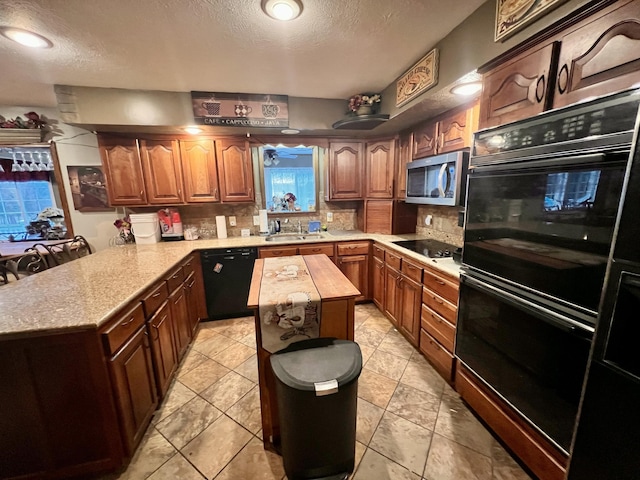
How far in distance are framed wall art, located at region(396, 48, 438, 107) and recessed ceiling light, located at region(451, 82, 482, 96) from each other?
166 millimetres

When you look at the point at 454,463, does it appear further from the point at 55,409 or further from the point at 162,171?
the point at 162,171

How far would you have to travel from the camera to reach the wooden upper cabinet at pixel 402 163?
9.89 ft

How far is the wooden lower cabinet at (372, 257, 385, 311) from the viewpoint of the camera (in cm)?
306

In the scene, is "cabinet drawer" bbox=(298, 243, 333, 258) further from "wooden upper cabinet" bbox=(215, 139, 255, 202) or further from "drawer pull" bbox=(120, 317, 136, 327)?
"drawer pull" bbox=(120, 317, 136, 327)

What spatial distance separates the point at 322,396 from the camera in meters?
1.15

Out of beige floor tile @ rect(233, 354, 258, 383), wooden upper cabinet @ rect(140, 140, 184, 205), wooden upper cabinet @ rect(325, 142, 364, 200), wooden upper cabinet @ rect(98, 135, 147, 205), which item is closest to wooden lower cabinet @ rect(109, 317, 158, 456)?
beige floor tile @ rect(233, 354, 258, 383)

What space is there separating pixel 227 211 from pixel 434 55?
2.88 meters

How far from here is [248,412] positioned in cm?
179

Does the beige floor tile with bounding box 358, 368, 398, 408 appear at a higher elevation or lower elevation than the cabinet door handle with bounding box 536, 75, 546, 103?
lower

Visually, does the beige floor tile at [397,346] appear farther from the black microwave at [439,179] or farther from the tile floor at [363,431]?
the black microwave at [439,179]

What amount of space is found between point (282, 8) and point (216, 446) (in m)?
2.66

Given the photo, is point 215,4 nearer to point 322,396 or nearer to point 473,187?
point 473,187

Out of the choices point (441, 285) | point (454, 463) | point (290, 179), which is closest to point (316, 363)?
point (454, 463)

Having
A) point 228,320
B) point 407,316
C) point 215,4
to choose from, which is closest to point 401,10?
point 215,4
